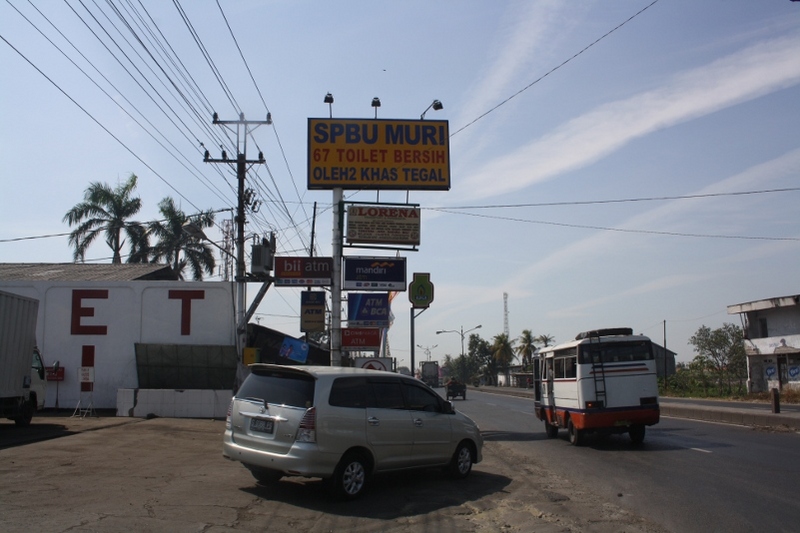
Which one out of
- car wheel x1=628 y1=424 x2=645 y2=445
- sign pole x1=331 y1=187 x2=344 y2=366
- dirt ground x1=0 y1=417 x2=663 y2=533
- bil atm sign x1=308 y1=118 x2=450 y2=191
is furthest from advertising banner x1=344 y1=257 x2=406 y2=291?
dirt ground x1=0 y1=417 x2=663 y2=533

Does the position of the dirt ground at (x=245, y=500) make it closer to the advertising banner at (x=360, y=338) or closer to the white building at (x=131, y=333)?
the advertising banner at (x=360, y=338)

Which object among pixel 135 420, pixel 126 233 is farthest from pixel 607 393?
pixel 126 233

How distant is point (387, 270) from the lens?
21.7m

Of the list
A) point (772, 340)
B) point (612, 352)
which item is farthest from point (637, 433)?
point (772, 340)

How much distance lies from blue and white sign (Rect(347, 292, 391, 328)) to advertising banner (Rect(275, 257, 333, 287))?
55.6 inches

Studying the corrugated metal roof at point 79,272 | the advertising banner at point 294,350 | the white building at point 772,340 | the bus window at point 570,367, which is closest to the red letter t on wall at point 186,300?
the corrugated metal roof at point 79,272

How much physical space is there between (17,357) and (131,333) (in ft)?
32.9

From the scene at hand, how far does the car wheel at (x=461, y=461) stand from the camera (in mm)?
11055

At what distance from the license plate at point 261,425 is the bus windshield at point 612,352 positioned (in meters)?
9.46

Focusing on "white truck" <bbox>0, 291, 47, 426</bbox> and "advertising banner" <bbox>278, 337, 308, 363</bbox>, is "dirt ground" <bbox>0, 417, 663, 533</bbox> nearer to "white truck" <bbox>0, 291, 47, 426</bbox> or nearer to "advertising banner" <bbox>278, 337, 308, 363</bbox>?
"white truck" <bbox>0, 291, 47, 426</bbox>

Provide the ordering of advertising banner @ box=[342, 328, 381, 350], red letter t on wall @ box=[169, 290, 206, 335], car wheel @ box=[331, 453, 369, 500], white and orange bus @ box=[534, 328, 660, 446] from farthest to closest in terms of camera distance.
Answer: red letter t on wall @ box=[169, 290, 206, 335]
advertising banner @ box=[342, 328, 381, 350]
white and orange bus @ box=[534, 328, 660, 446]
car wheel @ box=[331, 453, 369, 500]

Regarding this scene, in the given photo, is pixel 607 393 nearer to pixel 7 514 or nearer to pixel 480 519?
pixel 480 519

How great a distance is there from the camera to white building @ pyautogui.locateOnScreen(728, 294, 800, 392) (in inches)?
1688

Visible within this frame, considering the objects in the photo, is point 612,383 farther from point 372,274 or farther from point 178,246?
point 178,246
